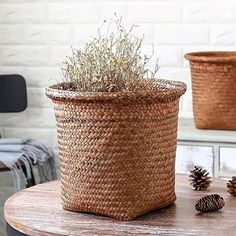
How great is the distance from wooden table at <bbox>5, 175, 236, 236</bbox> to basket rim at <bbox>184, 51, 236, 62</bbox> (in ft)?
2.65

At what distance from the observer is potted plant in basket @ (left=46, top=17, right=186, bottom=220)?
1.12 m

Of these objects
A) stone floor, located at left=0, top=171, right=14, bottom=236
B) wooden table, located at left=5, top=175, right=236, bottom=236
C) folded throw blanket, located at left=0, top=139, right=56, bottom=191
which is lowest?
stone floor, located at left=0, top=171, right=14, bottom=236

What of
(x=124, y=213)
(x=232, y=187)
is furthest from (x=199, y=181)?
(x=124, y=213)

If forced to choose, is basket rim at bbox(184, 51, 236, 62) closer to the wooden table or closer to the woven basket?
the woven basket

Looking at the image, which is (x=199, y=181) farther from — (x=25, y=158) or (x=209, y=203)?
(x=25, y=158)

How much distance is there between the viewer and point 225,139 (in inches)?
78.7

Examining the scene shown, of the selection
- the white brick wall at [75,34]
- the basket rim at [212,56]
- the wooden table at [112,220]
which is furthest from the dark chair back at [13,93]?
Result: the wooden table at [112,220]

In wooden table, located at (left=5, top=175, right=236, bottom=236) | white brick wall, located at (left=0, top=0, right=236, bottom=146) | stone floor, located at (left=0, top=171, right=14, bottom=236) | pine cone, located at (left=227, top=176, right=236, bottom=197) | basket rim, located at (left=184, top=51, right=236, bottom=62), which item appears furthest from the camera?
stone floor, located at (left=0, top=171, right=14, bottom=236)

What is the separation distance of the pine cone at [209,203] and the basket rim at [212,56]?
0.89 meters

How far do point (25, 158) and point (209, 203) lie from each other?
1145 mm

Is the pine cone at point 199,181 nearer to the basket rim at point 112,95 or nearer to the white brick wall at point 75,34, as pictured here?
the basket rim at point 112,95

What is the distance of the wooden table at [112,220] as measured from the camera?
1.08 metres

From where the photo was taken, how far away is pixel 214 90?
207 centimetres

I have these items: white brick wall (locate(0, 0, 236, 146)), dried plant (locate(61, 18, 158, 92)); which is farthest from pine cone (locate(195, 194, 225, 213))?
white brick wall (locate(0, 0, 236, 146))
